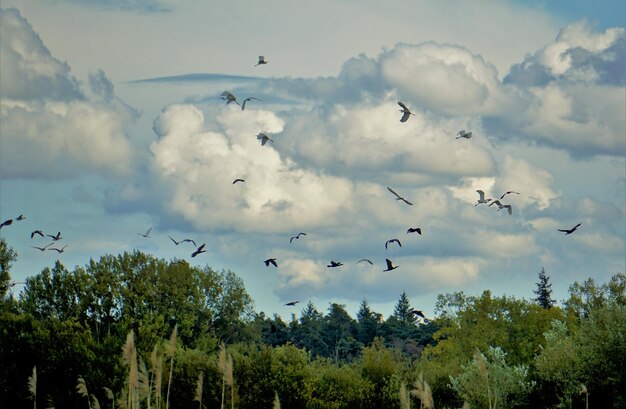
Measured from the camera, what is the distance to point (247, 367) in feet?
239

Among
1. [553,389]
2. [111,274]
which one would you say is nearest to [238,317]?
[111,274]

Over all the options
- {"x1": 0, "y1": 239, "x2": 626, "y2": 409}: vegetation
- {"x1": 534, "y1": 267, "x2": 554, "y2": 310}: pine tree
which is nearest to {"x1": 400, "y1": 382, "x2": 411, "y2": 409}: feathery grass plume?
{"x1": 0, "y1": 239, "x2": 626, "y2": 409}: vegetation

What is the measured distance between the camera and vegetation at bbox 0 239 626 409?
58438 millimetres

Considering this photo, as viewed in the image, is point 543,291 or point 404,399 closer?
point 404,399

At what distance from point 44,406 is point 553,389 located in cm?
3707

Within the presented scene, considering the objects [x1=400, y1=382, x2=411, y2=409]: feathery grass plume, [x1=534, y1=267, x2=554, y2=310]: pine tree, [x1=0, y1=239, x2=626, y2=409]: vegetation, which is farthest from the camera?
[x1=534, y1=267, x2=554, y2=310]: pine tree

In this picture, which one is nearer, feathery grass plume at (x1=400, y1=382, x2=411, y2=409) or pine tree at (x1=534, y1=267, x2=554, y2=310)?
feathery grass plume at (x1=400, y1=382, x2=411, y2=409)

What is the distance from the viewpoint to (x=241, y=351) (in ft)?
269

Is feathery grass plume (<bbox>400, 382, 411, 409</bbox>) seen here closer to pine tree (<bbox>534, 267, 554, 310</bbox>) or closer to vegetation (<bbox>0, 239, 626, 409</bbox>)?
vegetation (<bbox>0, 239, 626, 409</bbox>)

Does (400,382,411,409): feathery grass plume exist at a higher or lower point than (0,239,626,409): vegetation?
lower

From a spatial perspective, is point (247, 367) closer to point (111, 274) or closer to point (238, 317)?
point (111, 274)

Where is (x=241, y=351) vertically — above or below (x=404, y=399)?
above

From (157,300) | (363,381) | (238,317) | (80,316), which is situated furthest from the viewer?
(238,317)

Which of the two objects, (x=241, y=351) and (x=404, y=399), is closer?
(x=404, y=399)
